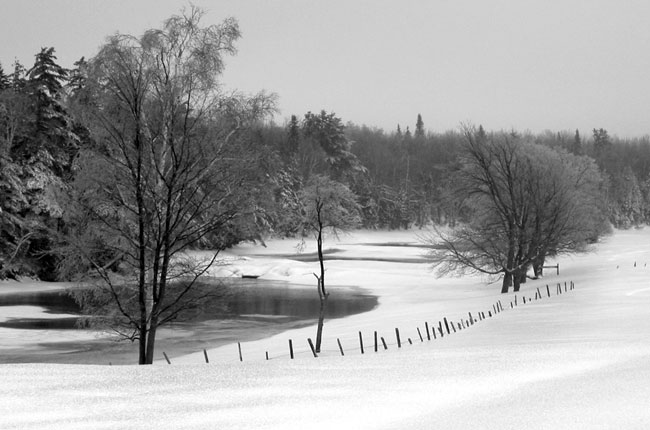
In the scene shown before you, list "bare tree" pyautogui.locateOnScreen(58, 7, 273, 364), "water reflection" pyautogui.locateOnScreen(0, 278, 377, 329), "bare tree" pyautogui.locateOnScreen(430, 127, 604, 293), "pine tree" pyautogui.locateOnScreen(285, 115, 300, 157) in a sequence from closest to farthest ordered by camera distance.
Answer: "bare tree" pyautogui.locateOnScreen(58, 7, 273, 364)
"water reflection" pyautogui.locateOnScreen(0, 278, 377, 329)
"bare tree" pyautogui.locateOnScreen(430, 127, 604, 293)
"pine tree" pyautogui.locateOnScreen(285, 115, 300, 157)

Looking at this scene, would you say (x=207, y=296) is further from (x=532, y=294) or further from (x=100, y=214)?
(x=532, y=294)

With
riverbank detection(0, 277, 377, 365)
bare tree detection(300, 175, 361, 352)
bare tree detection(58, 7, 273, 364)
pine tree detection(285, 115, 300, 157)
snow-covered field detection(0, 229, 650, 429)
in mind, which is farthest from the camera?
pine tree detection(285, 115, 300, 157)

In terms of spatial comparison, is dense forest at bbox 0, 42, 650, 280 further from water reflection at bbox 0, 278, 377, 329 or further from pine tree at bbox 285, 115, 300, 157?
water reflection at bbox 0, 278, 377, 329

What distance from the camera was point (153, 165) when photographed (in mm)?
14828

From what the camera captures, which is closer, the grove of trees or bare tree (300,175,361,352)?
the grove of trees

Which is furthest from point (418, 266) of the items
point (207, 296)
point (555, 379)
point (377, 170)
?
point (377, 170)

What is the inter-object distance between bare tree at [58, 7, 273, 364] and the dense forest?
0.07 metres

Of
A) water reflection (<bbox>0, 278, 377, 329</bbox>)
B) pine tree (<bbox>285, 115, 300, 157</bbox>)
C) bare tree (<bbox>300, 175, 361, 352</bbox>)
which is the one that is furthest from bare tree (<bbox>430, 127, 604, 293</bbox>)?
pine tree (<bbox>285, 115, 300, 157</bbox>)

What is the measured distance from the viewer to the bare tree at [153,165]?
46.7ft

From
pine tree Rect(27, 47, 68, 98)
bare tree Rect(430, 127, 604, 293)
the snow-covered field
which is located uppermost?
pine tree Rect(27, 47, 68, 98)

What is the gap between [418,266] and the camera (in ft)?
185

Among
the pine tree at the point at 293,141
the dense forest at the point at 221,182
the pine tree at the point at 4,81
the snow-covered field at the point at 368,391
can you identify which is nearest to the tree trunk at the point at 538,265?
the dense forest at the point at 221,182

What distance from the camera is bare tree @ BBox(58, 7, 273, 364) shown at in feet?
46.7

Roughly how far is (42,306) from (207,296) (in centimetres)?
2159
